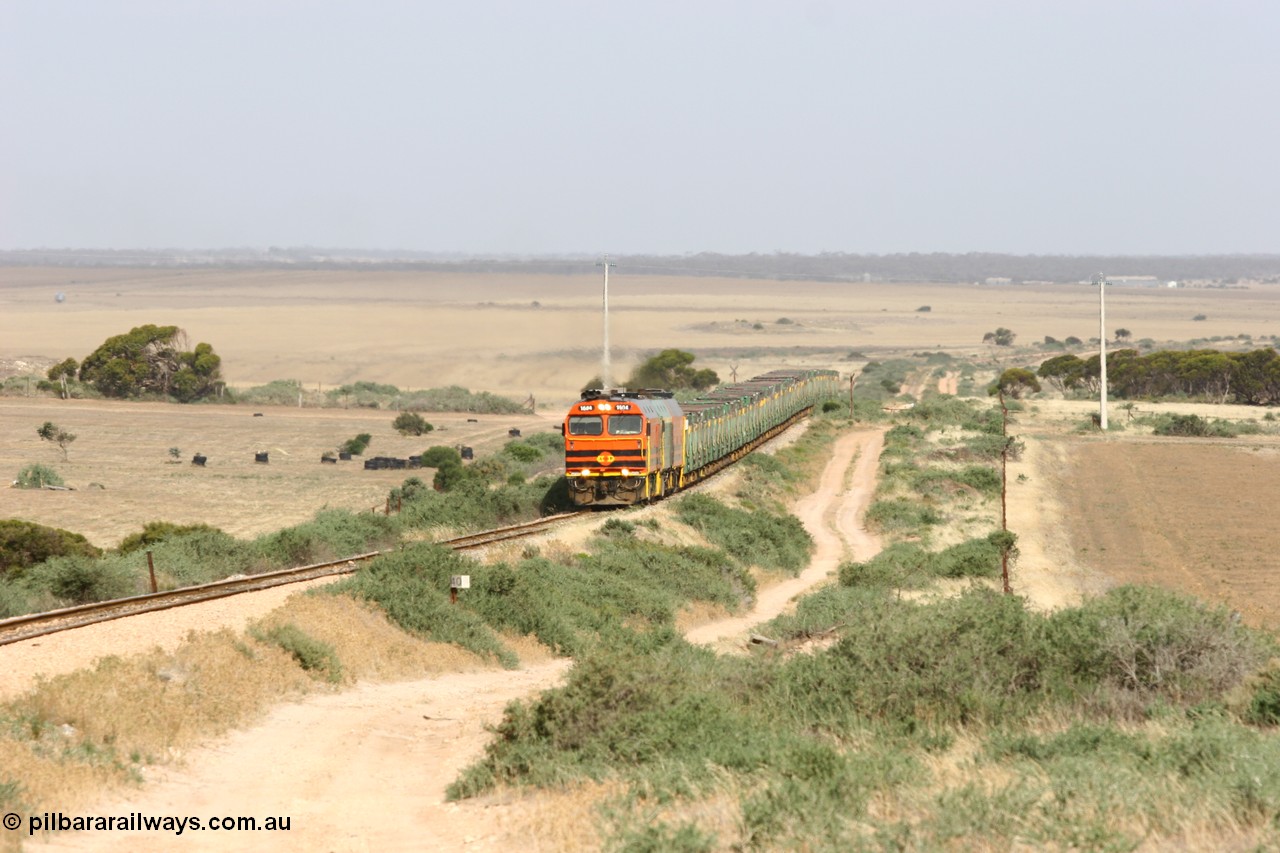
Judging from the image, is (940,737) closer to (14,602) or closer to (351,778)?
(351,778)

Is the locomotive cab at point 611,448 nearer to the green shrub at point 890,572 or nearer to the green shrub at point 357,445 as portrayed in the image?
the green shrub at point 890,572

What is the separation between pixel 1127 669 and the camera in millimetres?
17500

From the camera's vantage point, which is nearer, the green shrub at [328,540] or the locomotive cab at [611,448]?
the green shrub at [328,540]

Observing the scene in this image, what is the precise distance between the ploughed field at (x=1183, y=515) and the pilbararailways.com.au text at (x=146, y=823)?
21.8 meters

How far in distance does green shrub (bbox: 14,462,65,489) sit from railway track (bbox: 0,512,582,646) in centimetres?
3253

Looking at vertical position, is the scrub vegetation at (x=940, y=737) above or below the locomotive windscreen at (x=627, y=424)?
below

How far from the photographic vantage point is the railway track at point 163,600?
2069 cm

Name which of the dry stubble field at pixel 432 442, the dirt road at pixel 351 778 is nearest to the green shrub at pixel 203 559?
the dirt road at pixel 351 778

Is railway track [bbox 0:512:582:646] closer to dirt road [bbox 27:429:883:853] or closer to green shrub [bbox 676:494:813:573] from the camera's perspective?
dirt road [bbox 27:429:883:853]

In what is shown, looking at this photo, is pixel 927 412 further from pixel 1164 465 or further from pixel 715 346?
pixel 715 346

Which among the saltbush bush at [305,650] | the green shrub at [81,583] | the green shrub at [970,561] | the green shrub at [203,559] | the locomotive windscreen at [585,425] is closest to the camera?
the saltbush bush at [305,650]

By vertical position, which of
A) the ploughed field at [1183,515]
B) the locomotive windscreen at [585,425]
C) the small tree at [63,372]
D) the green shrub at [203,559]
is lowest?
the ploughed field at [1183,515]

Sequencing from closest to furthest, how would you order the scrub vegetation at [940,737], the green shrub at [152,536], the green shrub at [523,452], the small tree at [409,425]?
the scrub vegetation at [940,737] → the green shrub at [152,536] → the green shrub at [523,452] → the small tree at [409,425]

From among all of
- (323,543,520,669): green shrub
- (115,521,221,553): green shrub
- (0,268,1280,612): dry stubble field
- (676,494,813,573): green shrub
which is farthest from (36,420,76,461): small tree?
(323,543,520,669): green shrub
